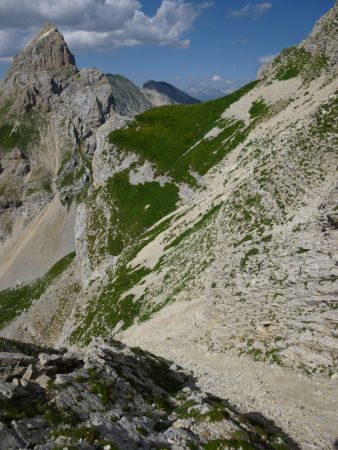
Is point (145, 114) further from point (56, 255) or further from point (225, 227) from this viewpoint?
point (56, 255)

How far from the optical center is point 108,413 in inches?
703

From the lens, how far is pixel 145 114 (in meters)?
111

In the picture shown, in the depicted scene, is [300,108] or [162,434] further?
[300,108]

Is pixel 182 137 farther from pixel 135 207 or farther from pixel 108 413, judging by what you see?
pixel 108 413

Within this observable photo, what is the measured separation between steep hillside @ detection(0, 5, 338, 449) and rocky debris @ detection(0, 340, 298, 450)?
3.45 meters

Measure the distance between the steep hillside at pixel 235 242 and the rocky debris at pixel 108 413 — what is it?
3.45 metres

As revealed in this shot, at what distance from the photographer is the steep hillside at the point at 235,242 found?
83.3 ft

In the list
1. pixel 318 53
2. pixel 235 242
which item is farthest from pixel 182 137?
pixel 235 242

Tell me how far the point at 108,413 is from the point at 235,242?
956 inches

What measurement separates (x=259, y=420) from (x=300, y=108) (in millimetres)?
57194

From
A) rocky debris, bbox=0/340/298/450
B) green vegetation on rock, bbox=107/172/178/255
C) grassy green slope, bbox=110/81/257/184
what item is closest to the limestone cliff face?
green vegetation on rock, bbox=107/172/178/255

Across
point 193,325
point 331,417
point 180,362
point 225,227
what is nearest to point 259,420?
point 331,417

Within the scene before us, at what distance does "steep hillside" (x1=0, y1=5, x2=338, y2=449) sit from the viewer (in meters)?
25.4

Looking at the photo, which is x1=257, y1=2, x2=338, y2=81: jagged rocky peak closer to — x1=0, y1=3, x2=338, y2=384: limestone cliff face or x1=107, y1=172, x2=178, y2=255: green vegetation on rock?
x1=0, y1=3, x2=338, y2=384: limestone cliff face
